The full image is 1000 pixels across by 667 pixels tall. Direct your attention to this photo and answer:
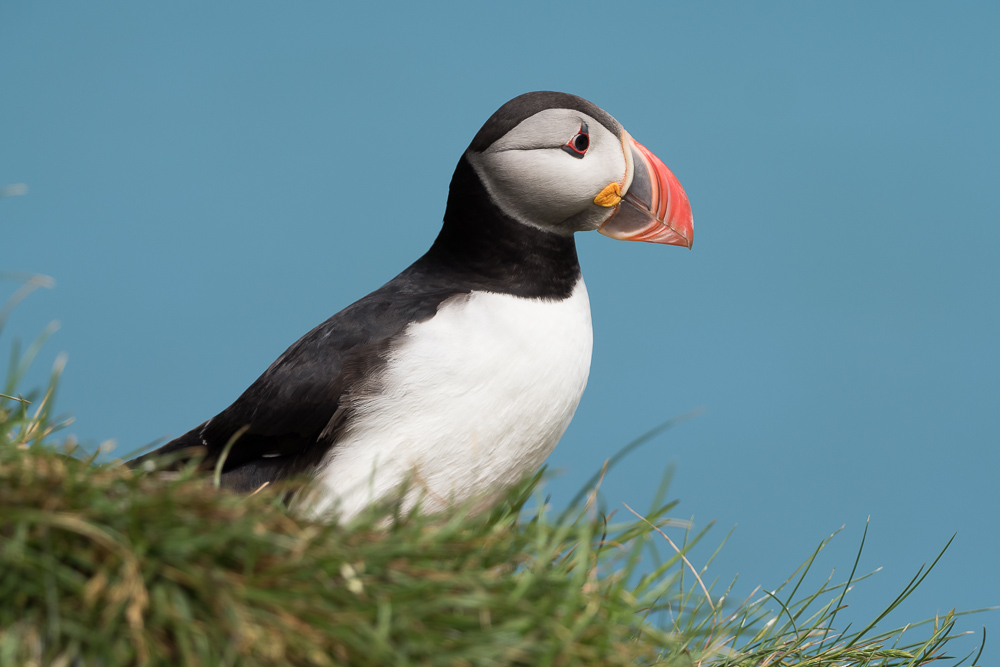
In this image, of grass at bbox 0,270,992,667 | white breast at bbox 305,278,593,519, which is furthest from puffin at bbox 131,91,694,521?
grass at bbox 0,270,992,667

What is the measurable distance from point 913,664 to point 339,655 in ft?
6.37

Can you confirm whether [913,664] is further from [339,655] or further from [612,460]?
[339,655]

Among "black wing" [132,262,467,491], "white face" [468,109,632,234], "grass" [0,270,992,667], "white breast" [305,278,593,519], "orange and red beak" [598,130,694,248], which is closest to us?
"grass" [0,270,992,667]

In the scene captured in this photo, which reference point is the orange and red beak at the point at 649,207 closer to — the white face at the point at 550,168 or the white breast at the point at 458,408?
the white face at the point at 550,168

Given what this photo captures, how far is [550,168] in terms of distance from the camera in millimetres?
3115

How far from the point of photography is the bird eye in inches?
123

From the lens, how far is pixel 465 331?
9.75ft

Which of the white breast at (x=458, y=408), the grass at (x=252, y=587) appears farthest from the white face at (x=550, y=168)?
the grass at (x=252, y=587)

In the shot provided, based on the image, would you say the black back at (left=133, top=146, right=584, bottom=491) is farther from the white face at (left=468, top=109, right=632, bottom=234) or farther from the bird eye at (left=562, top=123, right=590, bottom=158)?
the bird eye at (left=562, top=123, right=590, bottom=158)

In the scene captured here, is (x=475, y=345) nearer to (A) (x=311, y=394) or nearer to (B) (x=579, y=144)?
(A) (x=311, y=394)

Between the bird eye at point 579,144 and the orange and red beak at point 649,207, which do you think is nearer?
the bird eye at point 579,144

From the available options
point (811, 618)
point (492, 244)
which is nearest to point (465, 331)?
point (492, 244)

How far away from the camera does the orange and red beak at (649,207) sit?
3.29 m

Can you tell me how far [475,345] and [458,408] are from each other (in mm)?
209
